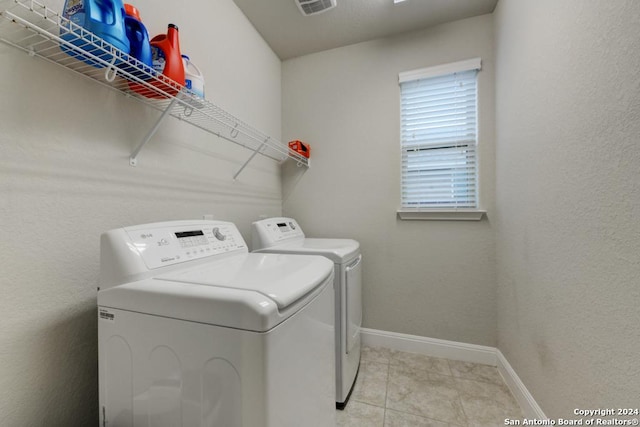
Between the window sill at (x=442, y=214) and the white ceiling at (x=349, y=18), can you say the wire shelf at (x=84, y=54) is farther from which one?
the window sill at (x=442, y=214)

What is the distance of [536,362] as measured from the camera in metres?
1.30

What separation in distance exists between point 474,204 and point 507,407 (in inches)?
51.5

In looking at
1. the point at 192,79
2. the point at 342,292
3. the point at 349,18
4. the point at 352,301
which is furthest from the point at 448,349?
the point at 349,18

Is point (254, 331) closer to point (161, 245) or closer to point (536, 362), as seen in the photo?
point (161, 245)

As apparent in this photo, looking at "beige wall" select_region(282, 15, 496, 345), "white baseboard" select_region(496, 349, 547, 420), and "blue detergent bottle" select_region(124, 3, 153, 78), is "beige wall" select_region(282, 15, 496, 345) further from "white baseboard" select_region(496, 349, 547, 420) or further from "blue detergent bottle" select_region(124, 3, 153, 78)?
"blue detergent bottle" select_region(124, 3, 153, 78)

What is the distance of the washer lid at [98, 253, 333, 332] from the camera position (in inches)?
23.9

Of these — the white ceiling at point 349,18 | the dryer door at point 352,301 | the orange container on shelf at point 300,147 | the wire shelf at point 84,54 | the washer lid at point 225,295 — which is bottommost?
the dryer door at point 352,301

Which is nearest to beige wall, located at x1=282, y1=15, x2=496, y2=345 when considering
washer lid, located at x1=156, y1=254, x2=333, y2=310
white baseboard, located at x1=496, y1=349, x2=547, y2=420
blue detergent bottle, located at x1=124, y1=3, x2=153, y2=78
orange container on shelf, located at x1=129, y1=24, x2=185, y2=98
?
white baseboard, located at x1=496, y1=349, x2=547, y2=420

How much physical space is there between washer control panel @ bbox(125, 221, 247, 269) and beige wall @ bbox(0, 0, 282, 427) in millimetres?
229

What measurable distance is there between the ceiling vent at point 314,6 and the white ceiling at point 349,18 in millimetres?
78

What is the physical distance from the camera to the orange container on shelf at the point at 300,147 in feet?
7.30

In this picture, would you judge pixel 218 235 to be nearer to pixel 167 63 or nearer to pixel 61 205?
pixel 61 205

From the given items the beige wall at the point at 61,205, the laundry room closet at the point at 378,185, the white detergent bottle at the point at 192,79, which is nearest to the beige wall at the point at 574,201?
the laundry room closet at the point at 378,185

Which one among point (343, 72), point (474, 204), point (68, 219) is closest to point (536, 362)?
point (474, 204)
